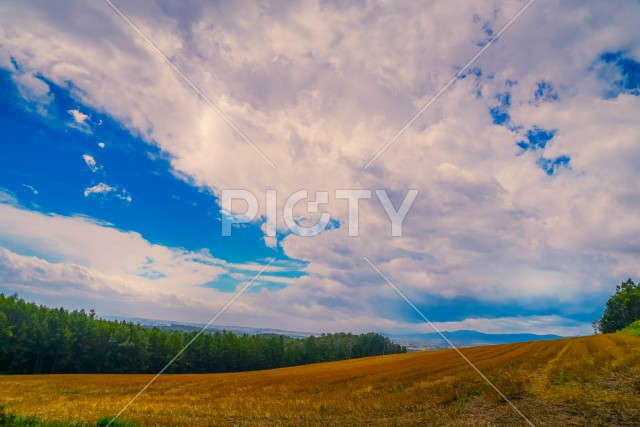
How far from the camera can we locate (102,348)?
3617 inches

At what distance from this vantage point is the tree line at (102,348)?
80.7m

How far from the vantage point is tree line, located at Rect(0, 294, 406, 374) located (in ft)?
265

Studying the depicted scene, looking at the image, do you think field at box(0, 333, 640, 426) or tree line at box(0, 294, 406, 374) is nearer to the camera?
field at box(0, 333, 640, 426)

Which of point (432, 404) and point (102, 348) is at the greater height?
point (432, 404)

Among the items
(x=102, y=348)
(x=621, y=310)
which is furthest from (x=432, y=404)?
(x=621, y=310)

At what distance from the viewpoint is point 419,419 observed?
16141 mm

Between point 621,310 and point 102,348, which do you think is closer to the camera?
point 102,348

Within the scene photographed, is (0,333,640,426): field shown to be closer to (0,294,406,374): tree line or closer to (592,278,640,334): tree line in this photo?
(0,294,406,374): tree line

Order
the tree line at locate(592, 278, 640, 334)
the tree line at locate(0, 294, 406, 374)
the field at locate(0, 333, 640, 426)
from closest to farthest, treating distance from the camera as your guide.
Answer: the field at locate(0, 333, 640, 426) → the tree line at locate(0, 294, 406, 374) → the tree line at locate(592, 278, 640, 334)

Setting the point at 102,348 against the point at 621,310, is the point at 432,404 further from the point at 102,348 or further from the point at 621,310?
the point at 621,310

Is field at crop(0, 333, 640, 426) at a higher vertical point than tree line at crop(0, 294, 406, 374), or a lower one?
higher

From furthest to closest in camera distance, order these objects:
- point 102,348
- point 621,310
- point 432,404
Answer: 1. point 621,310
2. point 102,348
3. point 432,404

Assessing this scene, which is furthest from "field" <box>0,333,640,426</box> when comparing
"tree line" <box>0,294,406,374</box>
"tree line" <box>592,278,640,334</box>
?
"tree line" <box>592,278,640,334</box>

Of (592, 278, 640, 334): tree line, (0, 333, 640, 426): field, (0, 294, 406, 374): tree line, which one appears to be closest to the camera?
(0, 333, 640, 426): field
